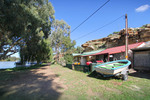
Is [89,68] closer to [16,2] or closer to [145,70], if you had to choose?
[145,70]

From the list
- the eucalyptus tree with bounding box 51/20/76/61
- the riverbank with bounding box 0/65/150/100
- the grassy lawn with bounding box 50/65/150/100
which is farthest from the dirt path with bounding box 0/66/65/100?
the eucalyptus tree with bounding box 51/20/76/61

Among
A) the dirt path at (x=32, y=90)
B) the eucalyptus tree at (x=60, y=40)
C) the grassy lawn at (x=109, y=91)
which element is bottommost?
the dirt path at (x=32, y=90)

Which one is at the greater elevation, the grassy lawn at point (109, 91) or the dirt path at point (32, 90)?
the grassy lawn at point (109, 91)

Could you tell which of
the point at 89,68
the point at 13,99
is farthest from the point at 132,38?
the point at 13,99

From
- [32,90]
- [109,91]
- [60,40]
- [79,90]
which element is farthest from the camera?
[60,40]

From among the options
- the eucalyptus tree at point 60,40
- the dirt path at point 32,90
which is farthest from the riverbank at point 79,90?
the eucalyptus tree at point 60,40

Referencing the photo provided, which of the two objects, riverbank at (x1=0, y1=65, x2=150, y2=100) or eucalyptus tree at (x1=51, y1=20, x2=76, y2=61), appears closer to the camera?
riverbank at (x1=0, y1=65, x2=150, y2=100)

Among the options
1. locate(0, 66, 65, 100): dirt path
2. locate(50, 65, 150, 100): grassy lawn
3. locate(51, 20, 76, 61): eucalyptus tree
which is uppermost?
locate(51, 20, 76, 61): eucalyptus tree

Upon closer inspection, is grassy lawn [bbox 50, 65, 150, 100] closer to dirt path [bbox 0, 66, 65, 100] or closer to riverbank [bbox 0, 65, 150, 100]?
riverbank [bbox 0, 65, 150, 100]

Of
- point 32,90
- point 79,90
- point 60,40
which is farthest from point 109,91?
point 60,40

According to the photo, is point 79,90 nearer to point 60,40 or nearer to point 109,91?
point 109,91

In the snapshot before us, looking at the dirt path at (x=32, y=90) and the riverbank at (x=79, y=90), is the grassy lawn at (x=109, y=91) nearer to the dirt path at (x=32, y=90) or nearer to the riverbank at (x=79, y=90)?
the riverbank at (x=79, y=90)

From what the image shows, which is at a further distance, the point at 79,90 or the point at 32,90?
the point at 32,90

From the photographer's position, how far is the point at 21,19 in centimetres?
715
